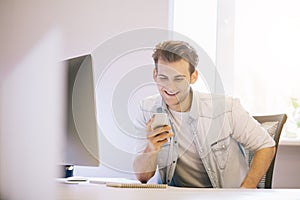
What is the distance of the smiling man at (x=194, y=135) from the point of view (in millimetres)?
1713

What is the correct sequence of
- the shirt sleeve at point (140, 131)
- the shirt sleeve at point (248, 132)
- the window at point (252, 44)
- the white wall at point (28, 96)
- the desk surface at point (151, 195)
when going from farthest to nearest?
the window at point (252, 44), the shirt sleeve at point (248, 132), the shirt sleeve at point (140, 131), the desk surface at point (151, 195), the white wall at point (28, 96)

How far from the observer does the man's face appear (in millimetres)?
1704

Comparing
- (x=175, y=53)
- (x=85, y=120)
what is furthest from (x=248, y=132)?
(x=85, y=120)

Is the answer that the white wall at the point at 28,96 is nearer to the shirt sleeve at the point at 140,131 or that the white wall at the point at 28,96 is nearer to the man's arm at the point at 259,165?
the shirt sleeve at the point at 140,131

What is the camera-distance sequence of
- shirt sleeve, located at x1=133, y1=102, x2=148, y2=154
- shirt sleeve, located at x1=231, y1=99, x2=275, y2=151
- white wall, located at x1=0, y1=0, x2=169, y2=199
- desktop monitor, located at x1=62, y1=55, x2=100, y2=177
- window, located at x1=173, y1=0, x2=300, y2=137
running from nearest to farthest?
white wall, located at x1=0, y1=0, x2=169, y2=199
desktop monitor, located at x1=62, y1=55, x2=100, y2=177
shirt sleeve, located at x1=133, y1=102, x2=148, y2=154
shirt sleeve, located at x1=231, y1=99, x2=275, y2=151
window, located at x1=173, y1=0, x2=300, y2=137

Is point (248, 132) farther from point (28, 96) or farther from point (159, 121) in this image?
point (28, 96)

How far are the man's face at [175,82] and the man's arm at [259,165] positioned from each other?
34 cm

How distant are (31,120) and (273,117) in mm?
1692

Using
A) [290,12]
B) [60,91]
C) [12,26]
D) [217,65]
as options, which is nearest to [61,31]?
[60,91]

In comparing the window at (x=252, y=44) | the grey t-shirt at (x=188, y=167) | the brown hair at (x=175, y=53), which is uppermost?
the window at (x=252, y=44)

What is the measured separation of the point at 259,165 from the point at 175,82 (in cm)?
46

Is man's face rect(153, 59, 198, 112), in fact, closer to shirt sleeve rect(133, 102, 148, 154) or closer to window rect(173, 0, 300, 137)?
shirt sleeve rect(133, 102, 148, 154)

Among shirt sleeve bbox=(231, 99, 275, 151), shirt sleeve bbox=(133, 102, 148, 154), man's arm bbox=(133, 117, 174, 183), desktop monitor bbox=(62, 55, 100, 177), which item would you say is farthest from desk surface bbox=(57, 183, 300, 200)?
shirt sleeve bbox=(231, 99, 275, 151)

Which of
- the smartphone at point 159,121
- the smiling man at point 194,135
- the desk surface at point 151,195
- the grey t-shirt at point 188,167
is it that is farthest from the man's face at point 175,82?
the desk surface at point 151,195
